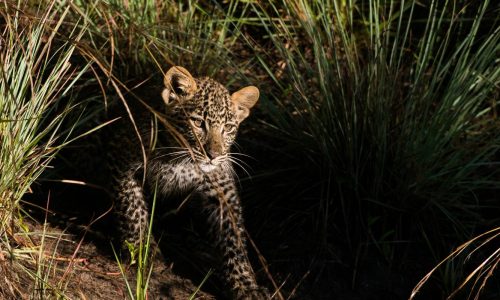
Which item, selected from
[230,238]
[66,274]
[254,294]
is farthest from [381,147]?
[66,274]

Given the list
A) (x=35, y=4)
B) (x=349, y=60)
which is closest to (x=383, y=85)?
(x=349, y=60)

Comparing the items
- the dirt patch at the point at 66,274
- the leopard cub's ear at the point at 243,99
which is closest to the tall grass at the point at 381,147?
the leopard cub's ear at the point at 243,99

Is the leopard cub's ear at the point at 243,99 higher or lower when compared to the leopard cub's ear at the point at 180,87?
lower

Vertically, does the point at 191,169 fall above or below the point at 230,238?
above

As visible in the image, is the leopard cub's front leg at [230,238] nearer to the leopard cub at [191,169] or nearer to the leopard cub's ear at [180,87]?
the leopard cub at [191,169]

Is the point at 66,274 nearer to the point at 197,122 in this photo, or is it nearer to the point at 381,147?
the point at 197,122

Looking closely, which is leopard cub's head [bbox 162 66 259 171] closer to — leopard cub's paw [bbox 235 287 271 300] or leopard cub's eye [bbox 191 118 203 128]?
leopard cub's eye [bbox 191 118 203 128]

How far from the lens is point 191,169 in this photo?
587 centimetres

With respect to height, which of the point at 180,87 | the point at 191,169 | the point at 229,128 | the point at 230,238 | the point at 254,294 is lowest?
the point at 254,294

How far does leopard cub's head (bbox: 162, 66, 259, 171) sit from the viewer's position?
5598mm

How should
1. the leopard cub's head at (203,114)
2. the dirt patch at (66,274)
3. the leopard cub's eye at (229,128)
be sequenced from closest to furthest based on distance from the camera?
the dirt patch at (66,274) → the leopard cub's head at (203,114) → the leopard cub's eye at (229,128)

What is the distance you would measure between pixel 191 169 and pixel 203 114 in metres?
0.40

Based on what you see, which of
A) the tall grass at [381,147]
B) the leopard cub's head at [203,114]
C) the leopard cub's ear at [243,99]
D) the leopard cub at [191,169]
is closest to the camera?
the leopard cub's head at [203,114]

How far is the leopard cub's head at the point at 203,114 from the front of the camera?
560cm
